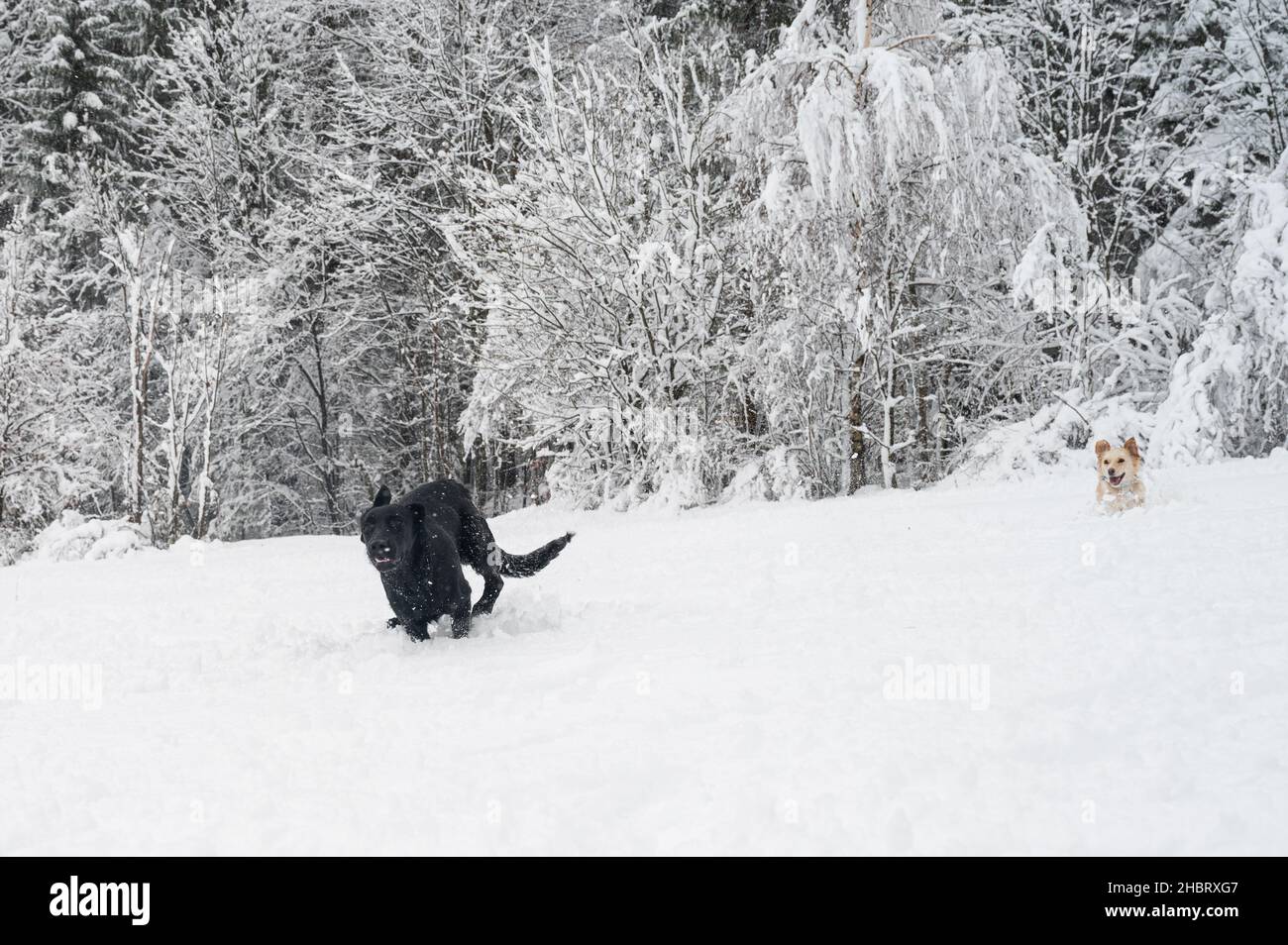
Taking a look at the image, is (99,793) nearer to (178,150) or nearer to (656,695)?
(656,695)

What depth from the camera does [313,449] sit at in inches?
713

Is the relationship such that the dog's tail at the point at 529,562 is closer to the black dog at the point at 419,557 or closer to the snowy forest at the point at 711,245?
the black dog at the point at 419,557

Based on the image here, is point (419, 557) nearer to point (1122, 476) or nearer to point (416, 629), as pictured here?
point (416, 629)

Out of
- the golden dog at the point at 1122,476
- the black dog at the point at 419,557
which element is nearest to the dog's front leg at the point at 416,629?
the black dog at the point at 419,557

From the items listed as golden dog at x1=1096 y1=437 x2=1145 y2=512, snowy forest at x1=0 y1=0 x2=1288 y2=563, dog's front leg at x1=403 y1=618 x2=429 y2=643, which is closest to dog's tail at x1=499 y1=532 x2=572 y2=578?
dog's front leg at x1=403 y1=618 x2=429 y2=643

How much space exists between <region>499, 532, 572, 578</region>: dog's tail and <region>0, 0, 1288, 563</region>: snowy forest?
577 centimetres

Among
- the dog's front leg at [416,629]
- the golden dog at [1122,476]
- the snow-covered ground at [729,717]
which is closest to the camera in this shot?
the snow-covered ground at [729,717]

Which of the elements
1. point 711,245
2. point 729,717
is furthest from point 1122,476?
point 711,245

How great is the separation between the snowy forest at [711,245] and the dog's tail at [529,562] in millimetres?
5769

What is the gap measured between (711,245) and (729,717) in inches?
372

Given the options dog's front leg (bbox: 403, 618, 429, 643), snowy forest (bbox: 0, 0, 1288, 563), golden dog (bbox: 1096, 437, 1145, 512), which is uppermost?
snowy forest (bbox: 0, 0, 1288, 563)

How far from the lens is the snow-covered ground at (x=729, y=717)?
1.58 meters

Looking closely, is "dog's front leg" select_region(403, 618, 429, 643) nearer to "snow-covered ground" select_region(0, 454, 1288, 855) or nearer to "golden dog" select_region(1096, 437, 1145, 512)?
"snow-covered ground" select_region(0, 454, 1288, 855)

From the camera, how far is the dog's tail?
15.3 ft
